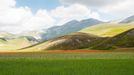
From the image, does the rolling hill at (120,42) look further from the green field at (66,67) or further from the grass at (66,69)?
the grass at (66,69)

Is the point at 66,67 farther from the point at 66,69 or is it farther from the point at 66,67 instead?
the point at 66,69

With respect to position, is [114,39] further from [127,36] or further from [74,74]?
[74,74]

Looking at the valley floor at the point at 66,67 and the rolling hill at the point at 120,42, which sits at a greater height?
the rolling hill at the point at 120,42

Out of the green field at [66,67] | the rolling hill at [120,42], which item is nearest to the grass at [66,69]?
the green field at [66,67]

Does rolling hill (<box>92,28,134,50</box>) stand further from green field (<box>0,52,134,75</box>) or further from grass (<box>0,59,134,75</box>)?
grass (<box>0,59,134,75</box>)

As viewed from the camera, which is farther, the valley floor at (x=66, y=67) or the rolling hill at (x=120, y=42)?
the rolling hill at (x=120, y=42)

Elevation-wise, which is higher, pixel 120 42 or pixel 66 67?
pixel 120 42

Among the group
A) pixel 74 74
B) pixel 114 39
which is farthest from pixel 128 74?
pixel 114 39

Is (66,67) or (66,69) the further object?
(66,67)

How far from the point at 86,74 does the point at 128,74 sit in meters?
3.76

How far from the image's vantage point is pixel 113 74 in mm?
27234

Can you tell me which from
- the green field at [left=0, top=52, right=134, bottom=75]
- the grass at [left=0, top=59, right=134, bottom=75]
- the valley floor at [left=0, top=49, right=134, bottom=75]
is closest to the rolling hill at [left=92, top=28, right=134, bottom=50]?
the valley floor at [left=0, top=49, right=134, bottom=75]

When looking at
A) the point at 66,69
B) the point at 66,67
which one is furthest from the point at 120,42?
the point at 66,69

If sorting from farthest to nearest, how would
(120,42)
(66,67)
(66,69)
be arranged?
(120,42)
(66,67)
(66,69)
